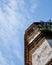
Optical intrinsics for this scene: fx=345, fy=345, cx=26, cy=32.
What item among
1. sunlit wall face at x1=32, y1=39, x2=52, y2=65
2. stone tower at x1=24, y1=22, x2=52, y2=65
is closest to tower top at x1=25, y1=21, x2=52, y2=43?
stone tower at x1=24, y1=22, x2=52, y2=65

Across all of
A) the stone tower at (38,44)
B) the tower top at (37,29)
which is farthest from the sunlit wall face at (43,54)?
the tower top at (37,29)

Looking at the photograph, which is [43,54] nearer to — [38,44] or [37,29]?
[38,44]

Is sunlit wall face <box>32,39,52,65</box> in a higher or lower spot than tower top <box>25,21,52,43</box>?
lower

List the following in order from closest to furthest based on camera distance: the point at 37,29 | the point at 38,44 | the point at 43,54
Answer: the point at 43,54 < the point at 38,44 < the point at 37,29

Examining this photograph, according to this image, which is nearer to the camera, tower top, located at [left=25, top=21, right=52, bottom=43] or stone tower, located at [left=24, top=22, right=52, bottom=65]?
stone tower, located at [left=24, top=22, right=52, bottom=65]

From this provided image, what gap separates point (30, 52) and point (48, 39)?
128 cm

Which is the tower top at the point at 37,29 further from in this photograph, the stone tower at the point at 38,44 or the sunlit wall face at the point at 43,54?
the sunlit wall face at the point at 43,54

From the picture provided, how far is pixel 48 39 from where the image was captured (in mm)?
17891

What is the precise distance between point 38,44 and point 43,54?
0.80 meters

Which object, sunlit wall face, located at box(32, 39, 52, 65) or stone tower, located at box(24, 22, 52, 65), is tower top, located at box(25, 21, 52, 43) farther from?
sunlit wall face, located at box(32, 39, 52, 65)

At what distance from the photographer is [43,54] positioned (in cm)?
1759

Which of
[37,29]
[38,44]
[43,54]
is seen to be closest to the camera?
[43,54]

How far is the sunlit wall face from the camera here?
1730 cm

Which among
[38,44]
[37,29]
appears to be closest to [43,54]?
[38,44]
